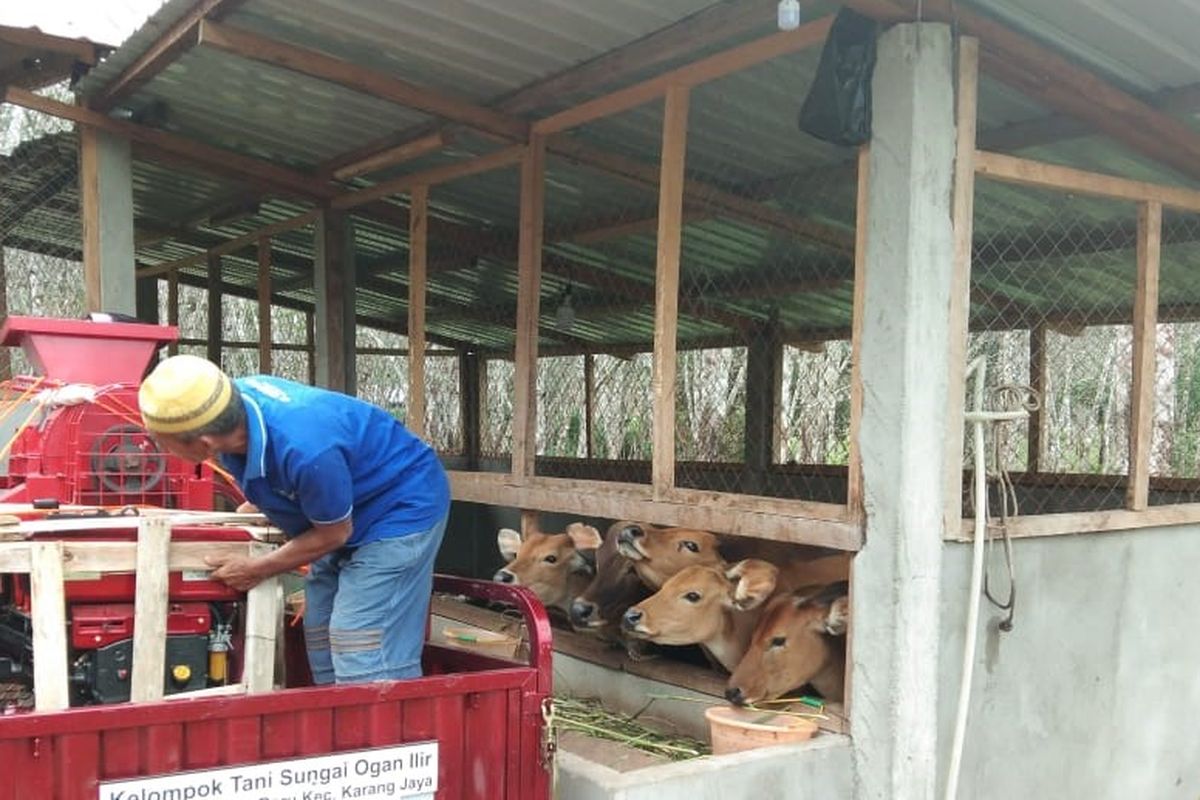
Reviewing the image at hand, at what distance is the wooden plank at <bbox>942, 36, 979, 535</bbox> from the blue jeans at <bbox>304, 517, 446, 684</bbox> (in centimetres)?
180

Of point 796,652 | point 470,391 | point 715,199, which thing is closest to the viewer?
point 796,652

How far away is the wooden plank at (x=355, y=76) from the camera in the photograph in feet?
15.0

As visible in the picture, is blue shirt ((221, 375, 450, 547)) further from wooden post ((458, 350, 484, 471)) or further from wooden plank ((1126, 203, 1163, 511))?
wooden post ((458, 350, 484, 471))

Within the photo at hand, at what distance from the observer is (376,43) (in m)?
4.91

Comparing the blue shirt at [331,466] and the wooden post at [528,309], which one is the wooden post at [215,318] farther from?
the blue shirt at [331,466]

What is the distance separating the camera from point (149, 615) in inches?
110

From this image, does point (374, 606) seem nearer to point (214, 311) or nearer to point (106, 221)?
point (106, 221)

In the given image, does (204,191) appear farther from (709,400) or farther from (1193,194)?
(1193,194)

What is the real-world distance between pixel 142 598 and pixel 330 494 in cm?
54

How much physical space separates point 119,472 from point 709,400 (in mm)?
7191

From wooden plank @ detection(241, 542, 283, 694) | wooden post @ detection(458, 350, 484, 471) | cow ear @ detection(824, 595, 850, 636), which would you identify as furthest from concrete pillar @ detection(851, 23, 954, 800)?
wooden post @ detection(458, 350, 484, 471)

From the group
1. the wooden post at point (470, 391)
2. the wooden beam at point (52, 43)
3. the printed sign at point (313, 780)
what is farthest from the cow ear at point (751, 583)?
the wooden post at point (470, 391)

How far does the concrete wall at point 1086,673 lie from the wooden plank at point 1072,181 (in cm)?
137

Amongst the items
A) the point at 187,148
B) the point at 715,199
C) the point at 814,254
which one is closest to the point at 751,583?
the point at 715,199
